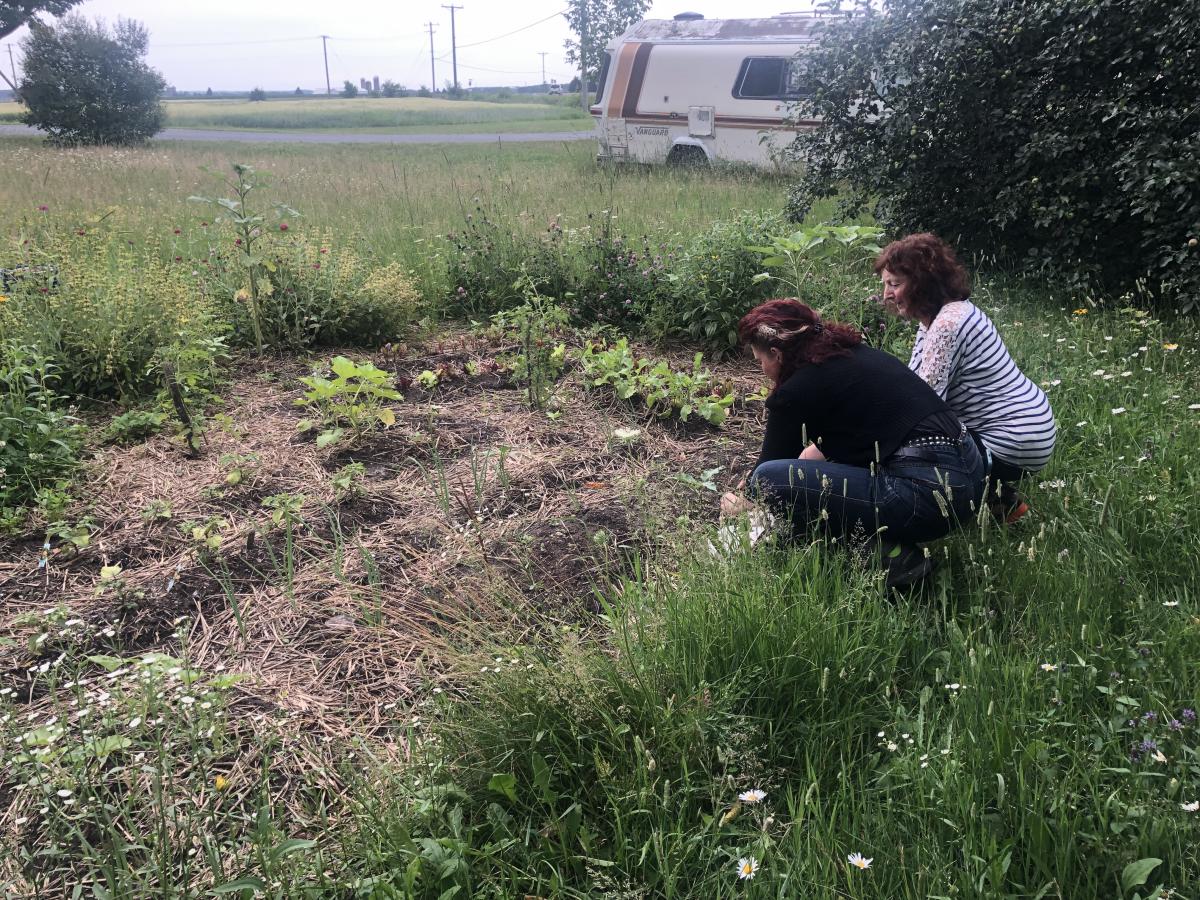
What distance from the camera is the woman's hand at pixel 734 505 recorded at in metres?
2.98

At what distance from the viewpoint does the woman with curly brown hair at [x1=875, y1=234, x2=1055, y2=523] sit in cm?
306

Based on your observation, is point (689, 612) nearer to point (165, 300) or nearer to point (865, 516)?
point (865, 516)

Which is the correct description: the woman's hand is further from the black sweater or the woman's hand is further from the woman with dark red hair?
the black sweater

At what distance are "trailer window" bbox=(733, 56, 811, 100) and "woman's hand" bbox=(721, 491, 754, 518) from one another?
11.3 meters

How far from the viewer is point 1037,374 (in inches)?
171

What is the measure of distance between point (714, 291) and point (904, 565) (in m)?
3.14

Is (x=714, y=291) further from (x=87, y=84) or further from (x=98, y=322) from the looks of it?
(x=87, y=84)

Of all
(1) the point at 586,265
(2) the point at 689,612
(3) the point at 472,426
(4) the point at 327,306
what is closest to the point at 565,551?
(2) the point at 689,612

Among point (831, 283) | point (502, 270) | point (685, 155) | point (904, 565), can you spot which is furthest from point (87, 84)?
point (904, 565)

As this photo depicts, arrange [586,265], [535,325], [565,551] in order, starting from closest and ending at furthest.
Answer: [565,551] < [535,325] < [586,265]

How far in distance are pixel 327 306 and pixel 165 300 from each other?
3.32ft

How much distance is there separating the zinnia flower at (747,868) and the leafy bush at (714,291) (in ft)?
13.4

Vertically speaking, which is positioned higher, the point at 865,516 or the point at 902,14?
the point at 902,14

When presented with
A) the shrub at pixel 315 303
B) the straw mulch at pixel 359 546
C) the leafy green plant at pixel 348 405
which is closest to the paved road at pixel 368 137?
the shrub at pixel 315 303
